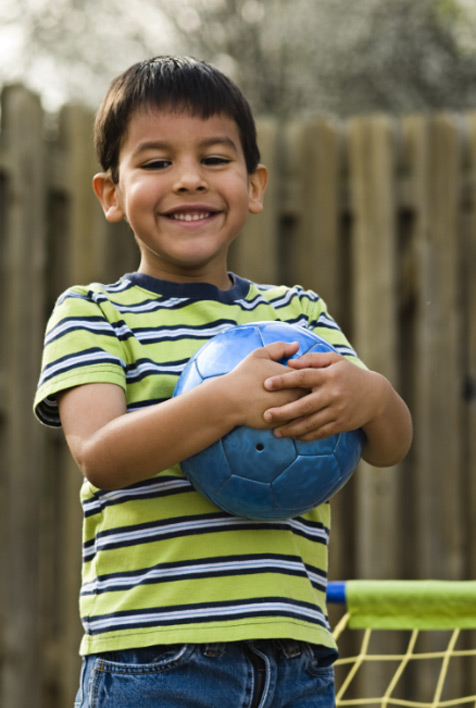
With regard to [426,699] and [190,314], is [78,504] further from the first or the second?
[190,314]

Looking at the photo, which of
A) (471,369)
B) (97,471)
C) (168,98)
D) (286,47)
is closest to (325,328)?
(168,98)

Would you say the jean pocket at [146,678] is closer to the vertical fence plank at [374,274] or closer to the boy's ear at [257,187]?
the boy's ear at [257,187]

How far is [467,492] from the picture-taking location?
516 cm

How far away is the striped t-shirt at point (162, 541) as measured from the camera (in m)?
2.07

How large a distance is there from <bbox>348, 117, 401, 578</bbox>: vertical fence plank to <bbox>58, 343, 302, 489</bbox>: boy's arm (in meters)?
3.15

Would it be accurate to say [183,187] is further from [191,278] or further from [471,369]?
[471,369]

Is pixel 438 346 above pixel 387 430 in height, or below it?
above

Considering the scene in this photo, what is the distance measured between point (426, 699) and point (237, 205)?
11.2 feet

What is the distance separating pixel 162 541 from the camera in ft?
6.90

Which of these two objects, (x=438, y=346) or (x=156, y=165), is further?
(x=438, y=346)

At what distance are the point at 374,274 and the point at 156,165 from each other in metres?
2.95

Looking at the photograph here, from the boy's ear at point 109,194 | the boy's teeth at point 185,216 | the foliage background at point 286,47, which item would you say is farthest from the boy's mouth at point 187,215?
the foliage background at point 286,47

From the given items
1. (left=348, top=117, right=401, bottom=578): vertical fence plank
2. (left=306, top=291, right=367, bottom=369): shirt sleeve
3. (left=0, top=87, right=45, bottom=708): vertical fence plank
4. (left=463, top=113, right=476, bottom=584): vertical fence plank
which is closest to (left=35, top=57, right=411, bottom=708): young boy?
(left=306, top=291, right=367, bottom=369): shirt sleeve

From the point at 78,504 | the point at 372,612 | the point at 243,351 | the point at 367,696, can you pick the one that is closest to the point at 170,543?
the point at 243,351
